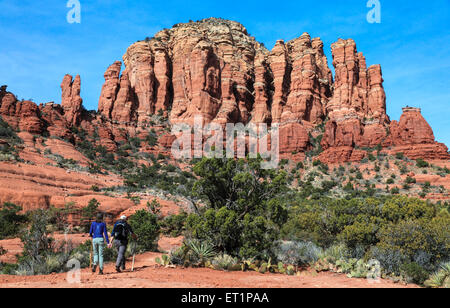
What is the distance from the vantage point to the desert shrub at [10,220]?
19.8m

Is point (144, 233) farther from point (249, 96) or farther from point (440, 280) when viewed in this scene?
point (249, 96)

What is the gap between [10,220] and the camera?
70.4 ft

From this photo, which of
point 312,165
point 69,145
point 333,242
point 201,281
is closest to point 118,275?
point 201,281

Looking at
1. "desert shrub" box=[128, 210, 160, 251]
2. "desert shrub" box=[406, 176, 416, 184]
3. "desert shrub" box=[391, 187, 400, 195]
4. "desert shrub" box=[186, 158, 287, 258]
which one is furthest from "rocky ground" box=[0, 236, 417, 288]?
"desert shrub" box=[406, 176, 416, 184]

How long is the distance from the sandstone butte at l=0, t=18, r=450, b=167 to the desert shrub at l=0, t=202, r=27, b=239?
33.9m

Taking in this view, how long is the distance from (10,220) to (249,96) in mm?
62319

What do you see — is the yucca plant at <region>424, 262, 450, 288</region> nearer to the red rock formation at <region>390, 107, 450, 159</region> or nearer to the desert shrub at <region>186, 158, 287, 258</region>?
the desert shrub at <region>186, 158, 287, 258</region>

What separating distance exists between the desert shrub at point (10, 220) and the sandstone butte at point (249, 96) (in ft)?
111

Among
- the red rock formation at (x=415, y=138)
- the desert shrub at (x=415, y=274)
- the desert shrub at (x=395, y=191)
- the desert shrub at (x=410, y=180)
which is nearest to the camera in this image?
the desert shrub at (x=415, y=274)

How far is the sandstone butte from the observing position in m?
59.7

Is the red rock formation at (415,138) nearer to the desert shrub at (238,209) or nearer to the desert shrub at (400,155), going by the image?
the desert shrub at (400,155)

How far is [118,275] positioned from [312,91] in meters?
72.6

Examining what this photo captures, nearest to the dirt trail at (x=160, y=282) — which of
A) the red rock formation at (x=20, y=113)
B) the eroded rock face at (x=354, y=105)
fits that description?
the red rock formation at (x=20, y=113)

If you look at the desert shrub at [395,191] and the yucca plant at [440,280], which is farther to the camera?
the desert shrub at [395,191]
